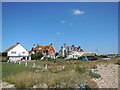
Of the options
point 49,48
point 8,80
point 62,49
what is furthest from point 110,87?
point 62,49

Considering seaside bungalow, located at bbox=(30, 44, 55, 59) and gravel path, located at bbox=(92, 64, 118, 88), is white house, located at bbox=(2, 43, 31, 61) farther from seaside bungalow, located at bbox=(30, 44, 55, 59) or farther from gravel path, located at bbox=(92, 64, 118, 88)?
gravel path, located at bbox=(92, 64, 118, 88)

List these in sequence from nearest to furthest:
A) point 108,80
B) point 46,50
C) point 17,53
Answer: point 108,80
point 17,53
point 46,50

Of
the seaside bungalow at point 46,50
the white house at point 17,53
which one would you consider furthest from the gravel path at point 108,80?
the seaside bungalow at point 46,50

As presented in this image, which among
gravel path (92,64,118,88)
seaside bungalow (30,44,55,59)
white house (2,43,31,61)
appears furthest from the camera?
seaside bungalow (30,44,55,59)

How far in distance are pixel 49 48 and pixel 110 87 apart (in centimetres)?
5028

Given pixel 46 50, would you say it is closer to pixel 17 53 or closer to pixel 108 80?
pixel 17 53

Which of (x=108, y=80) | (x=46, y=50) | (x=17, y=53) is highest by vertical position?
(x=46, y=50)

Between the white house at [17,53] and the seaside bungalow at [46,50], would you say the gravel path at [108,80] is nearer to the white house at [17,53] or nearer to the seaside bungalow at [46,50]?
the white house at [17,53]

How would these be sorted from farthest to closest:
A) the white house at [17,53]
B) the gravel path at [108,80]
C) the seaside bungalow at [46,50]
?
the seaside bungalow at [46,50]
the white house at [17,53]
the gravel path at [108,80]

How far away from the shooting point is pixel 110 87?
8656 millimetres

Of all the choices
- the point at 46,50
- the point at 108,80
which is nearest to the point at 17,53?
the point at 46,50

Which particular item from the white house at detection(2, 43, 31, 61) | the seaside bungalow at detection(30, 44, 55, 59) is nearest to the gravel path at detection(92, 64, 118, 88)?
the white house at detection(2, 43, 31, 61)

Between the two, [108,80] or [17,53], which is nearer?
[108,80]

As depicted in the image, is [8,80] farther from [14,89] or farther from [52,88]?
[52,88]
